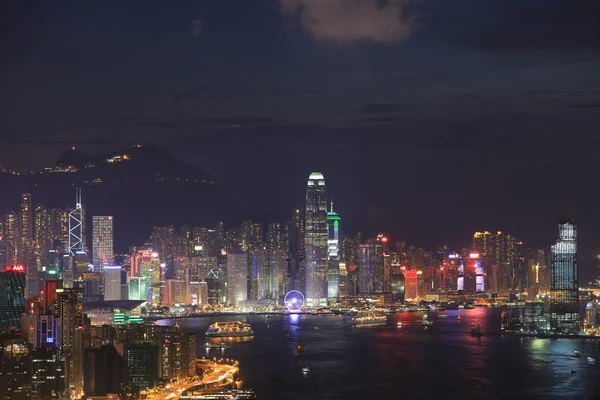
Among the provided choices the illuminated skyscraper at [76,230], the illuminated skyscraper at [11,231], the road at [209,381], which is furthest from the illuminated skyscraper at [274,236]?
the road at [209,381]

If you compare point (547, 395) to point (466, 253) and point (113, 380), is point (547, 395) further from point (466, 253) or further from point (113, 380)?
point (466, 253)

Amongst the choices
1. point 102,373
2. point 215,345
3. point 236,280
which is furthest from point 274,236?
point 102,373

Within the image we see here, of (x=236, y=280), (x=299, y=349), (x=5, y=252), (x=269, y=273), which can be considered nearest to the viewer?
(x=299, y=349)

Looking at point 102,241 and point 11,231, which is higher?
point 11,231

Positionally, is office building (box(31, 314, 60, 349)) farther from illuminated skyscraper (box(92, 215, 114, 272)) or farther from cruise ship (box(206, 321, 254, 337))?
illuminated skyscraper (box(92, 215, 114, 272))

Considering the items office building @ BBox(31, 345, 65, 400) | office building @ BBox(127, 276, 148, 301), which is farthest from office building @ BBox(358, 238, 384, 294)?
office building @ BBox(31, 345, 65, 400)

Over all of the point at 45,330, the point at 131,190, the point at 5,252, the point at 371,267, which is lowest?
the point at 45,330

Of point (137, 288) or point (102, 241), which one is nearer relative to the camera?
point (137, 288)

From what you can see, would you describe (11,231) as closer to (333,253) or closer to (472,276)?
(333,253)

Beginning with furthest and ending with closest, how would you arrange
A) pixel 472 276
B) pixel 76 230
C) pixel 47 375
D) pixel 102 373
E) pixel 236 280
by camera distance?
pixel 472 276 < pixel 76 230 < pixel 236 280 < pixel 102 373 < pixel 47 375
